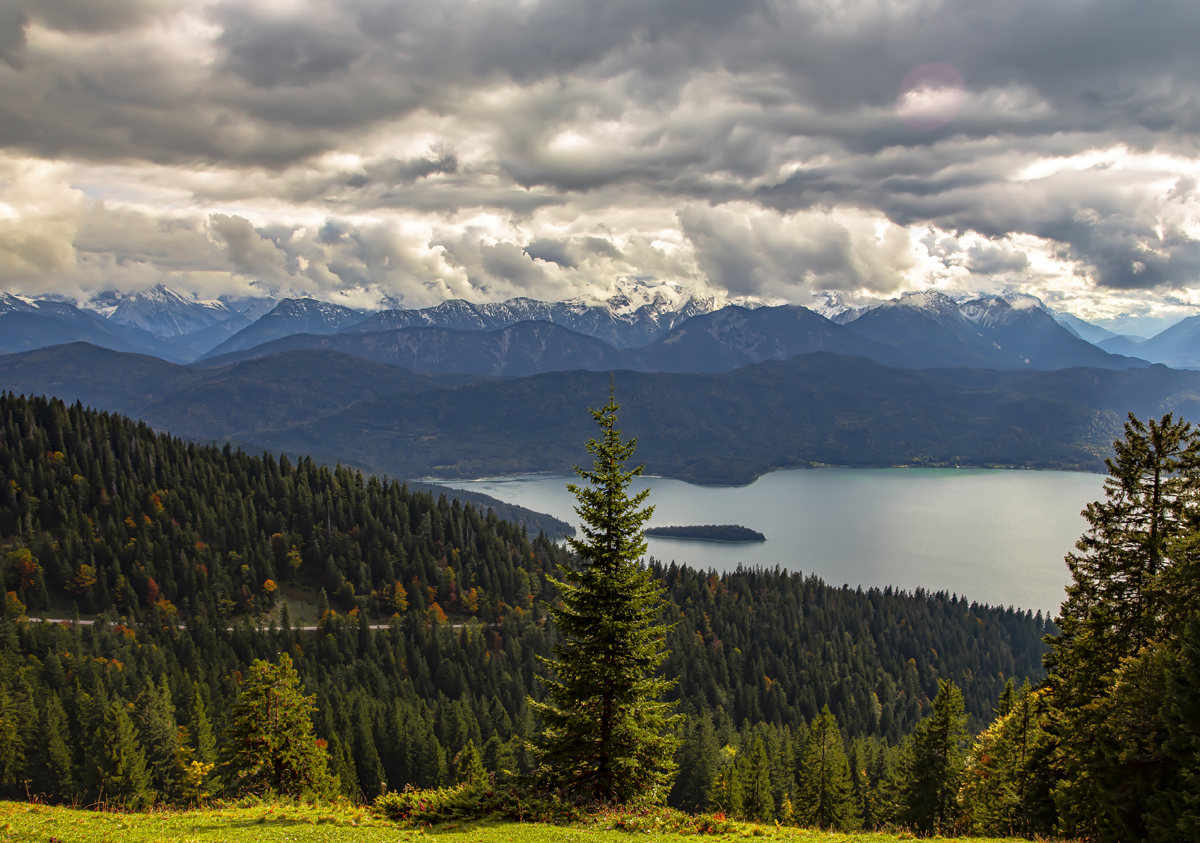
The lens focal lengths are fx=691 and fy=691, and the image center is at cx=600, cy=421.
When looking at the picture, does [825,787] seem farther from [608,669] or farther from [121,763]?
[121,763]

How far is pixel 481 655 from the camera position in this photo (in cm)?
12738

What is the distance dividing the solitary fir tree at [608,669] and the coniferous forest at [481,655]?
1.47 m

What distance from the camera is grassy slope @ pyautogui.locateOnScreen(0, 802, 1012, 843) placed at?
1988 cm

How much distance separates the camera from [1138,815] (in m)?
22.3

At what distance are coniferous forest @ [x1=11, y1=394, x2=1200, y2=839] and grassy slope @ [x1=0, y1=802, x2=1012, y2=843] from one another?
4.71 meters

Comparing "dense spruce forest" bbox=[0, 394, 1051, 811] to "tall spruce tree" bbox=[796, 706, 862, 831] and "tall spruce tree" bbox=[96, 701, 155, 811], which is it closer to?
"tall spruce tree" bbox=[96, 701, 155, 811]

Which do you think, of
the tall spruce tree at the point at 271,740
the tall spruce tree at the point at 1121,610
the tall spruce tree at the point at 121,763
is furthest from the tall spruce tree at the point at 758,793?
the tall spruce tree at the point at 121,763

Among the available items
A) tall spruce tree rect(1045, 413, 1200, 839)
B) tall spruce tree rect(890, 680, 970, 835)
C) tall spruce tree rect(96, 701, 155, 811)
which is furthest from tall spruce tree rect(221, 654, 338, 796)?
tall spruce tree rect(890, 680, 970, 835)

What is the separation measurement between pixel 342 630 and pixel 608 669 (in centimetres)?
11342

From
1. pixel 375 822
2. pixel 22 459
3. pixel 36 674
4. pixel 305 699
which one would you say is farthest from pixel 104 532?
pixel 375 822

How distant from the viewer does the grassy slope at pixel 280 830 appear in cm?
1988

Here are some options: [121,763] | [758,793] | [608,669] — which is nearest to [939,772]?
[758,793]

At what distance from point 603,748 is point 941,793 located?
3119cm

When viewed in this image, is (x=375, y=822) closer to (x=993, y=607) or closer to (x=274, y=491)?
(x=274, y=491)
